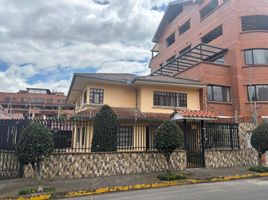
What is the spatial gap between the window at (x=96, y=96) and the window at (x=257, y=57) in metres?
13.6

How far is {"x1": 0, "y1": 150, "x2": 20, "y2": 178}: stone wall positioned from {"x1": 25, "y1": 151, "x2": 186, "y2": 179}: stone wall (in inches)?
55.9

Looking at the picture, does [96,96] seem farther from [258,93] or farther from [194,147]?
[258,93]

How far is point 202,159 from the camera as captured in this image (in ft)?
44.3

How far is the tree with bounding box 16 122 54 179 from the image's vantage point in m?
8.80

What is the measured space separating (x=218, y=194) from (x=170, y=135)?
135 inches

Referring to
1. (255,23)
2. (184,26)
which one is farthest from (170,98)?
(184,26)

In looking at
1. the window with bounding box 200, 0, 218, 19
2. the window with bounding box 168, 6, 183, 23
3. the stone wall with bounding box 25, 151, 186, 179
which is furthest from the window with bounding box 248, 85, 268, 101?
the window with bounding box 168, 6, 183, 23

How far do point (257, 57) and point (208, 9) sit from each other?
Result: 988cm

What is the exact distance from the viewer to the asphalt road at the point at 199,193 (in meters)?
7.51

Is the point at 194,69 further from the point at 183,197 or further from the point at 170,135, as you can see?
the point at 183,197

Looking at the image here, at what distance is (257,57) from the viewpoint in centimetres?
2139

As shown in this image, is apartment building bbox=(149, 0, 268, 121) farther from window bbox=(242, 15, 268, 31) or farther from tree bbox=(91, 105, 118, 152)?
tree bbox=(91, 105, 118, 152)

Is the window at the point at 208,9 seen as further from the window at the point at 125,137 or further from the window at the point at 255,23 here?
the window at the point at 125,137

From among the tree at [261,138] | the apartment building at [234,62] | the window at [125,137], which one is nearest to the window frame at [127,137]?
the window at [125,137]
